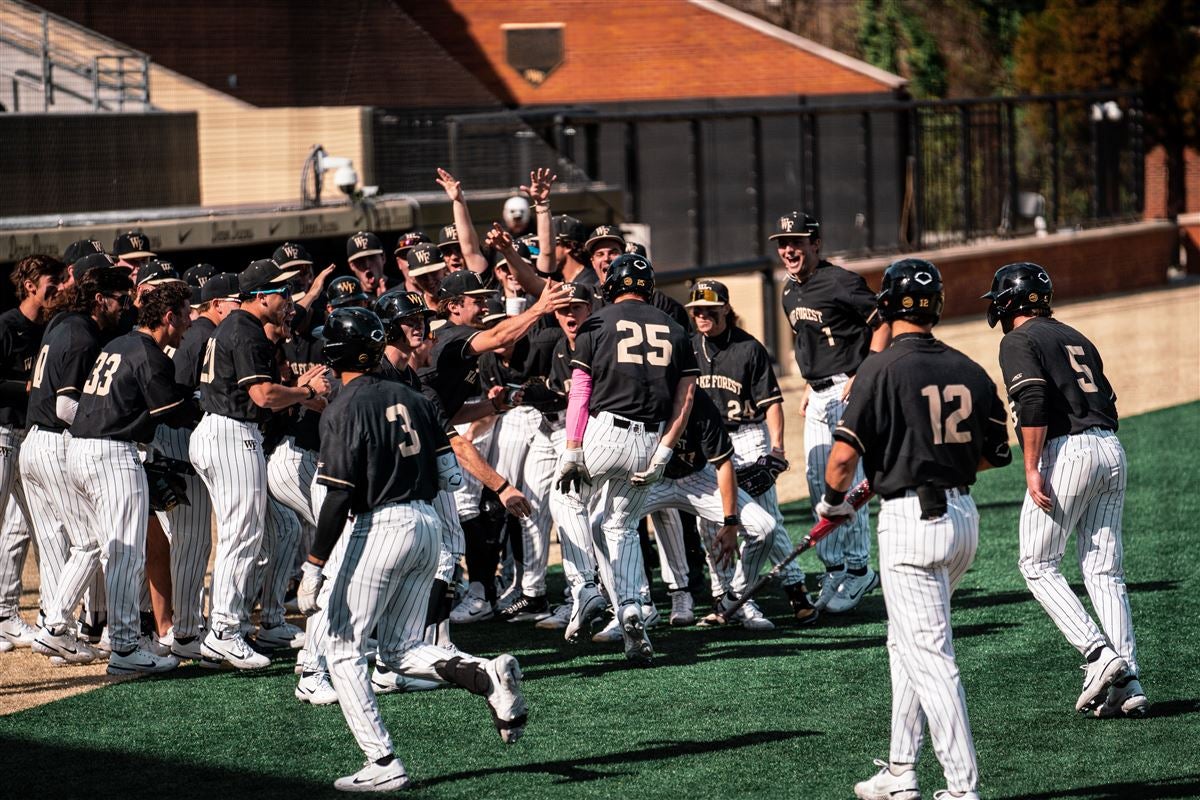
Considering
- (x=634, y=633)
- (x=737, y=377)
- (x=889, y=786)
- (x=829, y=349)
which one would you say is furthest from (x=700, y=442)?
(x=889, y=786)

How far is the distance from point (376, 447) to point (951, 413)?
6.99ft

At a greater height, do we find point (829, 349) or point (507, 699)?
point (829, 349)

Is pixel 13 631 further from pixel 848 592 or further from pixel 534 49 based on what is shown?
pixel 534 49

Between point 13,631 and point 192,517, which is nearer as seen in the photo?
point 192,517

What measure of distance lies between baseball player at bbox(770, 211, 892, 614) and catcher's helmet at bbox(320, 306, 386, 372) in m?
3.41

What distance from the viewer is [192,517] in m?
8.22

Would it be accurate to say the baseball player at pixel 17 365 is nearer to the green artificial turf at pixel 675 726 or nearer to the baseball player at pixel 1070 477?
the green artificial turf at pixel 675 726

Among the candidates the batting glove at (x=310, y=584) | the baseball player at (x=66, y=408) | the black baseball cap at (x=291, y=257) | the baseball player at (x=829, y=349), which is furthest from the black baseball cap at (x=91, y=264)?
the baseball player at (x=829, y=349)

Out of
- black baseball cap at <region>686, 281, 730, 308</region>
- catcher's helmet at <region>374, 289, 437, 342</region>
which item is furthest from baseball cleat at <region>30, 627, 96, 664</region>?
black baseball cap at <region>686, 281, 730, 308</region>

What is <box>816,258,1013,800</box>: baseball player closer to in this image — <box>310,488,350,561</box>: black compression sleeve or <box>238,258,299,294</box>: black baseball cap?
<box>310,488,350,561</box>: black compression sleeve

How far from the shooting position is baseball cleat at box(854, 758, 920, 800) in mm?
5711

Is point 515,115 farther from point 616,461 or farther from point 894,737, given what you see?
point 894,737

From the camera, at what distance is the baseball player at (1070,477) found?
679 centimetres

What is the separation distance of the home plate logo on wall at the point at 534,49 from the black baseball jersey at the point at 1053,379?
71.0 ft
